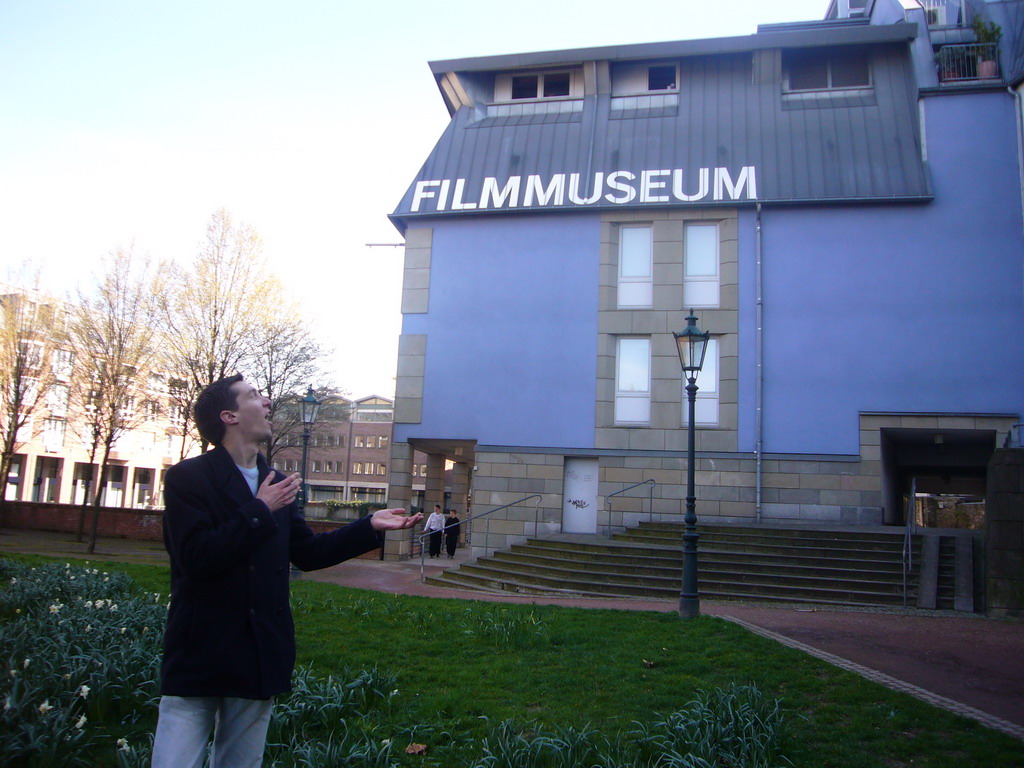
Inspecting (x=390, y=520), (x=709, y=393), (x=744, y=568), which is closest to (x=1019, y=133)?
(x=709, y=393)

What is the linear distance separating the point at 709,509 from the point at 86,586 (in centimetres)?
1497

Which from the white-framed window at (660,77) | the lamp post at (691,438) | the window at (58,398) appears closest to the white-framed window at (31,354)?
the window at (58,398)

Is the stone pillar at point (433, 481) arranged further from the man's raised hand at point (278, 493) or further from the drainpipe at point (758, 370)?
the man's raised hand at point (278, 493)

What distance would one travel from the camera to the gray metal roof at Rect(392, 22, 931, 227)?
21781 mm

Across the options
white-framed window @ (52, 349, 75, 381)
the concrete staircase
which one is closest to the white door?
the concrete staircase

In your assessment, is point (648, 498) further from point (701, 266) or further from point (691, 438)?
point (691, 438)

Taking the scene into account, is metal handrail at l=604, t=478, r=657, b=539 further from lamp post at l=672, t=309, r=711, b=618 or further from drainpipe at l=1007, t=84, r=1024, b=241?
drainpipe at l=1007, t=84, r=1024, b=241

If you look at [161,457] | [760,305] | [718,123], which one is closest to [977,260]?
[760,305]

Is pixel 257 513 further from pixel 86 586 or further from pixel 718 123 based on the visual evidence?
pixel 718 123

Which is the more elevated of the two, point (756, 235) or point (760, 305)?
point (756, 235)

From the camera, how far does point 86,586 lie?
9.80 meters

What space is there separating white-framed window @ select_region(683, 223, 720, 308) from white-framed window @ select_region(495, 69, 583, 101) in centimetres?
575

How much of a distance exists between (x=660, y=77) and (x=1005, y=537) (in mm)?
15903

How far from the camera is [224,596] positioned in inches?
125
